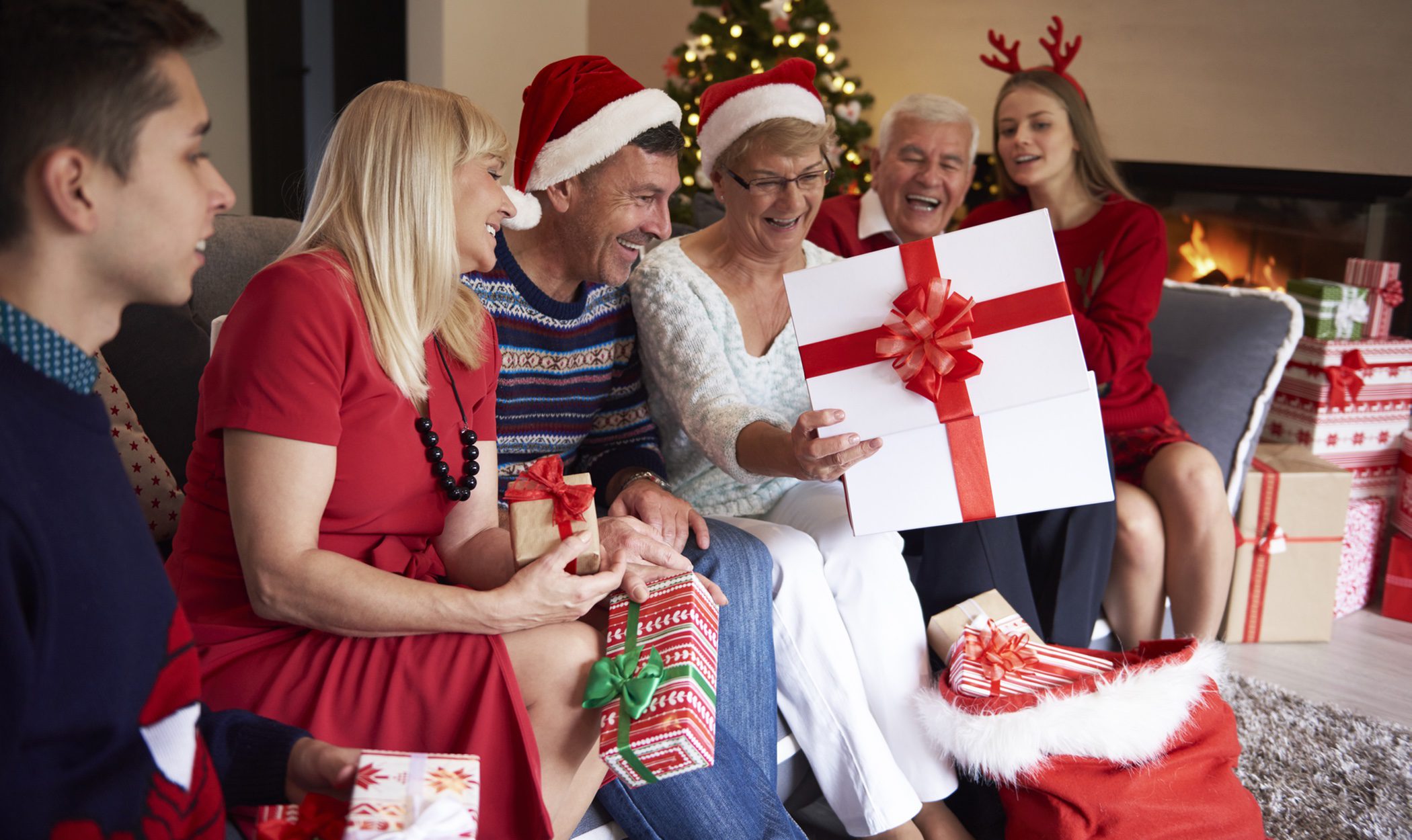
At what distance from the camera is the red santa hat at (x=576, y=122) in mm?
1813

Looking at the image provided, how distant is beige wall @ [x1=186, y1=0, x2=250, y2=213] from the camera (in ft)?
17.8

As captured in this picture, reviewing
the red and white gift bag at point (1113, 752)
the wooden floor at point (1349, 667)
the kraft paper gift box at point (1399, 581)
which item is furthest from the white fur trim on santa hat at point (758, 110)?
the kraft paper gift box at point (1399, 581)

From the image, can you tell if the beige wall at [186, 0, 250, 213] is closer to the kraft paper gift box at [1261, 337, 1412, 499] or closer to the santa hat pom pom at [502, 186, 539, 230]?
the santa hat pom pom at [502, 186, 539, 230]

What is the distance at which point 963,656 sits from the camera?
1734mm

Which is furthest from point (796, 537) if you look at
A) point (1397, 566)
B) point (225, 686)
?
point (1397, 566)

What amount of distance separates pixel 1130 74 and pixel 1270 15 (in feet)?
1.70

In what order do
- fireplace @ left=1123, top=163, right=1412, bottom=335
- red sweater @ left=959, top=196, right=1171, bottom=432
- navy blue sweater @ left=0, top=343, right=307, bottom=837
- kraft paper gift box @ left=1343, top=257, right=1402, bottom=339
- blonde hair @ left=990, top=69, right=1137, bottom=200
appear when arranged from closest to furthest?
navy blue sweater @ left=0, top=343, right=307, bottom=837
red sweater @ left=959, top=196, right=1171, bottom=432
blonde hair @ left=990, top=69, right=1137, bottom=200
kraft paper gift box @ left=1343, top=257, right=1402, bottom=339
fireplace @ left=1123, top=163, right=1412, bottom=335

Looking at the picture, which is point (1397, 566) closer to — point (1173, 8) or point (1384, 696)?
point (1384, 696)

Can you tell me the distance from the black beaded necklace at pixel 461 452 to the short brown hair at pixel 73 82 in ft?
2.01

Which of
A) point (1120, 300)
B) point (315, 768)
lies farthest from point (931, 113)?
point (315, 768)

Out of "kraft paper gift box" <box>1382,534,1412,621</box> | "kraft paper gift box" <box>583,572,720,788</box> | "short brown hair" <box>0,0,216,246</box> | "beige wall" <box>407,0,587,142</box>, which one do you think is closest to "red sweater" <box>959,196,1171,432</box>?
"kraft paper gift box" <box>1382,534,1412,621</box>

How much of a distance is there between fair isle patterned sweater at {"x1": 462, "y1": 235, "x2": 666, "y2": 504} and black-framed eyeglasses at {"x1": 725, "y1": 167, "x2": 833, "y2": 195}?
0.31 meters

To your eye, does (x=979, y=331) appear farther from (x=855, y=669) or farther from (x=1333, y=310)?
(x=1333, y=310)

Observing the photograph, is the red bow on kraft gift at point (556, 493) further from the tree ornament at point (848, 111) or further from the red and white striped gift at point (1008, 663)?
the tree ornament at point (848, 111)
